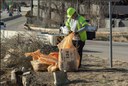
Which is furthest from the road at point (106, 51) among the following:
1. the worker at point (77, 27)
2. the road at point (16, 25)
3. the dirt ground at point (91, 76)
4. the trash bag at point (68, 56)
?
the road at point (16, 25)

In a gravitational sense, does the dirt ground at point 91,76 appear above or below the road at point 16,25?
above

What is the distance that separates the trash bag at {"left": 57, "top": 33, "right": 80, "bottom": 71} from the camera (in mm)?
10836

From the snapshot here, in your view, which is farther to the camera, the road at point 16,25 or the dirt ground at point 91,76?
the road at point 16,25

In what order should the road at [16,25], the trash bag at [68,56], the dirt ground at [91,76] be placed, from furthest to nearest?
the road at [16,25], the trash bag at [68,56], the dirt ground at [91,76]

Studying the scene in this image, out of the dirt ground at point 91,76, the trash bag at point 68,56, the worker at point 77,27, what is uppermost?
the worker at point 77,27

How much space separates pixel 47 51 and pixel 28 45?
0.72 meters

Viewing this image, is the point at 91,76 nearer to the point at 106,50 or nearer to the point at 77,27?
the point at 77,27

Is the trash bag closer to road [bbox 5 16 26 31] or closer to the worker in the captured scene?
the worker

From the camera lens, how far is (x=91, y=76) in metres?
10.2

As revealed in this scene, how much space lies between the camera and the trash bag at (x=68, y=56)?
1084 centimetres

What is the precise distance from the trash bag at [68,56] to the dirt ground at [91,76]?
0.70 ft

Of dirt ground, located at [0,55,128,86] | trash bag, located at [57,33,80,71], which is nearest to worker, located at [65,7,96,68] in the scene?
trash bag, located at [57,33,80,71]

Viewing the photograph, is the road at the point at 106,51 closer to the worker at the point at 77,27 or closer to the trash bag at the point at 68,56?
the worker at the point at 77,27

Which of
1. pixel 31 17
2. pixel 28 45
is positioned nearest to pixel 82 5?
pixel 31 17
